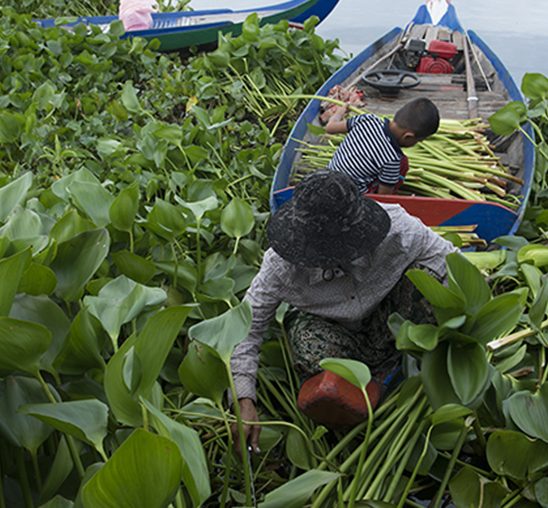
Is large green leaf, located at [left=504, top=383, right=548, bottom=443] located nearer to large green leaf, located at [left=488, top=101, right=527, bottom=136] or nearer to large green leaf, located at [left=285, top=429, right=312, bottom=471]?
large green leaf, located at [left=285, top=429, right=312, bottom=471]

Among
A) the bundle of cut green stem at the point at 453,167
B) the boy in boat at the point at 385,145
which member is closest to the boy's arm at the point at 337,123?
the bundle of cut green stem at the point at 453,167

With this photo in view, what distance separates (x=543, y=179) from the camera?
206 centimetres

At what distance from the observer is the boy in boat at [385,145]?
6.04ft

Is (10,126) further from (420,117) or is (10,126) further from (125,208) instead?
(420,117)

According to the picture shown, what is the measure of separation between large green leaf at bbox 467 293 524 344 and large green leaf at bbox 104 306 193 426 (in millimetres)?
453

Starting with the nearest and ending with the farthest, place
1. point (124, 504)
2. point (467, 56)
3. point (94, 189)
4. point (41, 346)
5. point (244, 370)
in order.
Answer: point (124, 504), point (41, 346), point (244, 370), point (94, 189), point (467, 56)

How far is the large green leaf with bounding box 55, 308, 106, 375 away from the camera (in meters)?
0.85

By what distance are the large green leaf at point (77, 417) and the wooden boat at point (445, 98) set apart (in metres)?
1.18

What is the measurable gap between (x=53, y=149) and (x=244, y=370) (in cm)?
149

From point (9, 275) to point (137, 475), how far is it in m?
0.29

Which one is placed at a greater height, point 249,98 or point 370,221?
point 370,221

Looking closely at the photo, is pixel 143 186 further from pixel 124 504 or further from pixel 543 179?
pixel 124 504

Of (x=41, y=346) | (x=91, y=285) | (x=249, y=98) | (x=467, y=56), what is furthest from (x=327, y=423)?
(x=467, y=56)

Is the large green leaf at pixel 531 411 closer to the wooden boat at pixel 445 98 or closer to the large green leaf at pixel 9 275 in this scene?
the large green leaf at pixel 9 275
